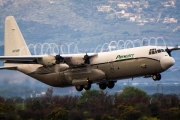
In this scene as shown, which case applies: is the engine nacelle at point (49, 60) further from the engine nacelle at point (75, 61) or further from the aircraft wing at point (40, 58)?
the engine nacelle at point (75, 61)

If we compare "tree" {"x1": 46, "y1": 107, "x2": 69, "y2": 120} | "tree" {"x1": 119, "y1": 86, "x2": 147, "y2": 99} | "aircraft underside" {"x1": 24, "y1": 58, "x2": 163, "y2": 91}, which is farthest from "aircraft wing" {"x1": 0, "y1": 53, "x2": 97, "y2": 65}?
"tree" {"x1": 119, "y1": 86, "x2": 147, "y2": 99}

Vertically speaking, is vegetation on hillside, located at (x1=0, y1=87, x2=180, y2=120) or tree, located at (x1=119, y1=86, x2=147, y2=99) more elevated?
tree, located at (x1=119, y1=86, x2=147, y2=99)

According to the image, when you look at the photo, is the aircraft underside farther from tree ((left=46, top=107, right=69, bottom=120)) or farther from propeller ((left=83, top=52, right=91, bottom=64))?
tree ((left=46, top=107, right=69, bottom=120))

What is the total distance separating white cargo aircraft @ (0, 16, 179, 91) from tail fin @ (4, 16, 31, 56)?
192cm

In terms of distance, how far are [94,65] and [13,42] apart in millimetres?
10306

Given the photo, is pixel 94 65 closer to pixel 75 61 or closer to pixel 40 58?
pixel 75 61

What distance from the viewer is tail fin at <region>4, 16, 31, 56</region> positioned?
6569 cm

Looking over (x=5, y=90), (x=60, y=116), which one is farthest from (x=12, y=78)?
(x=60, y=116)

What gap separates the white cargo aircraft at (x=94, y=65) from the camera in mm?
56938

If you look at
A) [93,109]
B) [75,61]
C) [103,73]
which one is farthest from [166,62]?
[93,109]

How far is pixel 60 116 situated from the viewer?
60688 mm

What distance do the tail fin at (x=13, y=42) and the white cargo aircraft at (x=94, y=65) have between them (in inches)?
75.6

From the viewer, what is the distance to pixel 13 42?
2601 inches

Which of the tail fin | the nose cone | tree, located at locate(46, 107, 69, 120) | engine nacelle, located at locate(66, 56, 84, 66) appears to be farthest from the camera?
the tail fin
